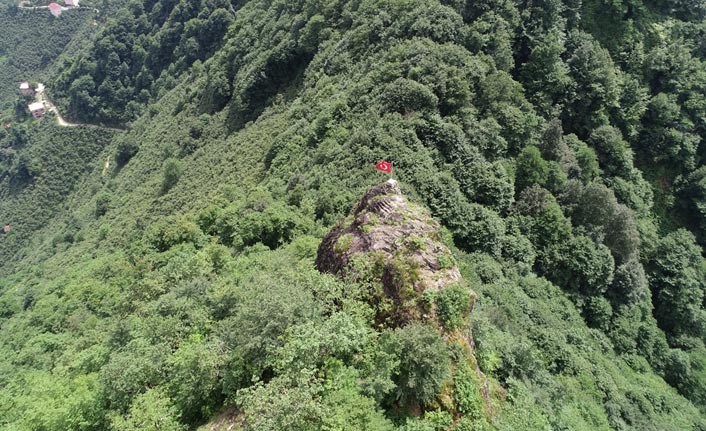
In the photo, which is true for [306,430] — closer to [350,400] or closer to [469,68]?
[350,400]

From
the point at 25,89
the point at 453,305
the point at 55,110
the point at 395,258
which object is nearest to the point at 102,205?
the point at 55,110

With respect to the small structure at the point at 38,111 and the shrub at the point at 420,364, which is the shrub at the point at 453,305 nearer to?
the shrub at the point at 420,364

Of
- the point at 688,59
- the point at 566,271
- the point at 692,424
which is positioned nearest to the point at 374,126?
the point at 566,271

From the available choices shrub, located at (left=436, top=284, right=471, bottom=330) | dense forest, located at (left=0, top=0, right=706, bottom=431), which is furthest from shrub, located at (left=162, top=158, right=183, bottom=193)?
shrub, located at (left=436, top=284, right=471, bottom=330)

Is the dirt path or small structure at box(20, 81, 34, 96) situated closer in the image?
the dirt path

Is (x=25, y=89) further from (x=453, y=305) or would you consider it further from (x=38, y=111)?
(x=453, y=305)

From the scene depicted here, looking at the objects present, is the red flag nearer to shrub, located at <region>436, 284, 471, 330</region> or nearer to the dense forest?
the dense forest

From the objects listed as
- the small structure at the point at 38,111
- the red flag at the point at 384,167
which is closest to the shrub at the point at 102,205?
the red flag at the point at 384,167
